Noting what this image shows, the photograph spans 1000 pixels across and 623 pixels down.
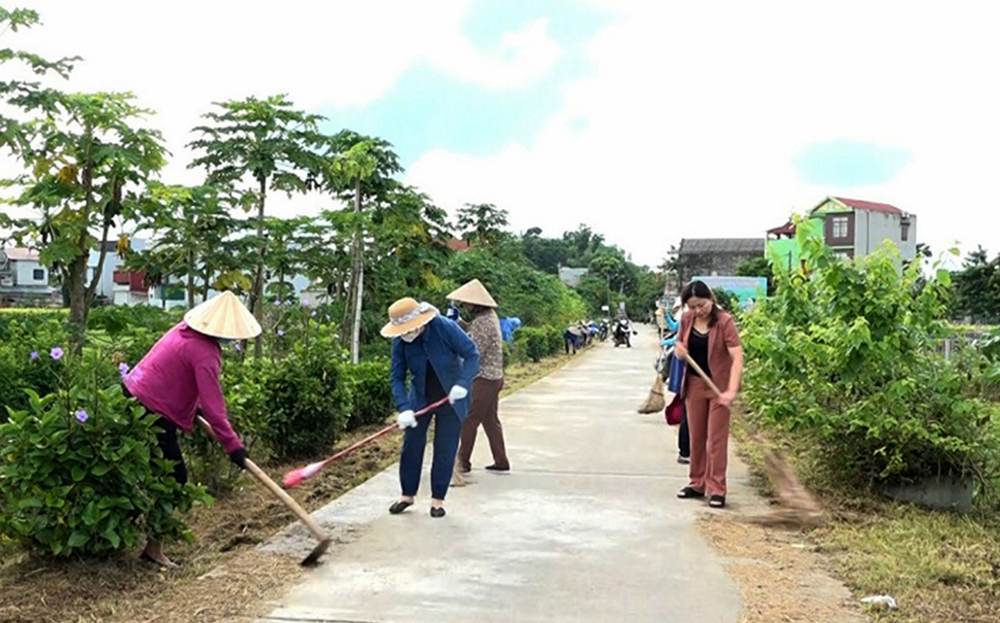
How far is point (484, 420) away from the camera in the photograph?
26.3ft

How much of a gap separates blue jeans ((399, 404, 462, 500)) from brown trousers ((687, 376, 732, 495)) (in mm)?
1719

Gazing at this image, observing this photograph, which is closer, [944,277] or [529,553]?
[529,553]

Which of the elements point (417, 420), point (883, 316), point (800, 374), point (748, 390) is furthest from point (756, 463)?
point (417, 420)

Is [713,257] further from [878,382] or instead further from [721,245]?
[878,382]

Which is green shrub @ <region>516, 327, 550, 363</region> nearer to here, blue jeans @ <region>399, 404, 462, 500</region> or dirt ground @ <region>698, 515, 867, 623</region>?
blue jeans @ <region>399, 404, 462, 500</region>

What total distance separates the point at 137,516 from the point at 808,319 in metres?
5.65

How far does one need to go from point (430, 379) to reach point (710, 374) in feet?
6.56

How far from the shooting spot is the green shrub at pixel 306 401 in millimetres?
8172

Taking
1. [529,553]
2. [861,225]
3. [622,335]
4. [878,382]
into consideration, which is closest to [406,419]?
[529,553]

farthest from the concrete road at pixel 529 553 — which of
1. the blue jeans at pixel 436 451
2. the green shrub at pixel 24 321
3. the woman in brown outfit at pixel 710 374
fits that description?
the green shrub at pixel 24 321

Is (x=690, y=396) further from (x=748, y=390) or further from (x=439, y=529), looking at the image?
(x=439, y=529)

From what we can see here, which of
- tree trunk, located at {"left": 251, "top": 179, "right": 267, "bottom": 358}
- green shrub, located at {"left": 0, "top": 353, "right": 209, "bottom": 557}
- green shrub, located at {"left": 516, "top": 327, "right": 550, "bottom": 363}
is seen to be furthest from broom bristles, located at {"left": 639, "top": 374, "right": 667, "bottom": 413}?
green shrub, located at {"left": 516, "top": 327, "right": 550, "bottom": 363}

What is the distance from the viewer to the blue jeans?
6379 millimetres

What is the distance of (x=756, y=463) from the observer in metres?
8.91
